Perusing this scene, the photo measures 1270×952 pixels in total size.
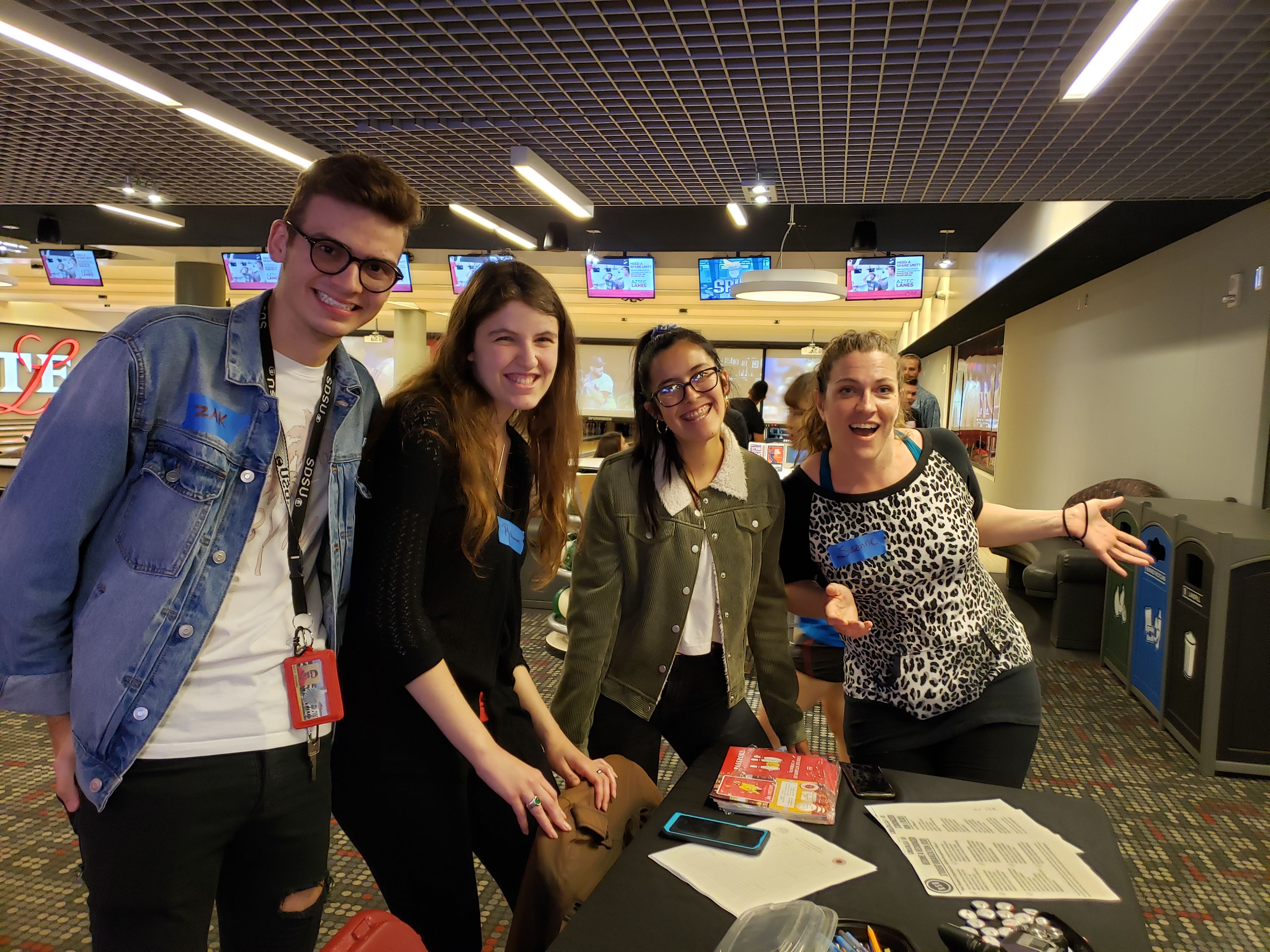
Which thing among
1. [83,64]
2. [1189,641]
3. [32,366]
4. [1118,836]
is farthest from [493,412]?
[32,366]

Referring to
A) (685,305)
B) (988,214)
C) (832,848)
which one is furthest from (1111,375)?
(685,305)

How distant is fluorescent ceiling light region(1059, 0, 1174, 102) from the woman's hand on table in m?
2.78

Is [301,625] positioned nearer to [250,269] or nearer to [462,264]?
[462,264]

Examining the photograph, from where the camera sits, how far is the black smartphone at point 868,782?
1.44 meters

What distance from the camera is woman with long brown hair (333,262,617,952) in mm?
1300

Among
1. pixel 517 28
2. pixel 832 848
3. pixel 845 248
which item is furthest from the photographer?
pixel 845 248

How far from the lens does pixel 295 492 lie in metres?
1.25

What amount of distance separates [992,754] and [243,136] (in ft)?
15.4

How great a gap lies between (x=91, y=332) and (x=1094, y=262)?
23088 mm

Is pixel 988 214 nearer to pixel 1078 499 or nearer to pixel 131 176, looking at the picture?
pixel 1078 499

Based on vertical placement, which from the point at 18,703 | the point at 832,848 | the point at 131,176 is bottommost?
the point at 832,848

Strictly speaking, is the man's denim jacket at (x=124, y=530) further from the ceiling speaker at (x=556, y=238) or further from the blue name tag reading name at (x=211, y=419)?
the ceiling speaker at (x=556, y=238)

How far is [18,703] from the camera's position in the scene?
42.4 inches

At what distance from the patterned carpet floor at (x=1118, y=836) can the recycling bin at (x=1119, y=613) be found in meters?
0.35
